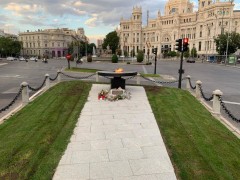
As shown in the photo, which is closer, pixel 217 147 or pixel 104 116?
pixel 217 147

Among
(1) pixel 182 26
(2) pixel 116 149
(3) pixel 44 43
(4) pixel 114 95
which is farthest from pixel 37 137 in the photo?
(1) pixel 182 26

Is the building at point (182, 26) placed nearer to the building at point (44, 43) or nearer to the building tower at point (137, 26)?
the building tower at point (137, 26)

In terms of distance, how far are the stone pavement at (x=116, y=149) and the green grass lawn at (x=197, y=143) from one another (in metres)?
0.30

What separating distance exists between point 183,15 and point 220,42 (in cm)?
7009

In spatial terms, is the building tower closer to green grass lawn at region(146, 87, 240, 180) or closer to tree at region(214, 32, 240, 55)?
tree at region(214, 32, 240, 55)

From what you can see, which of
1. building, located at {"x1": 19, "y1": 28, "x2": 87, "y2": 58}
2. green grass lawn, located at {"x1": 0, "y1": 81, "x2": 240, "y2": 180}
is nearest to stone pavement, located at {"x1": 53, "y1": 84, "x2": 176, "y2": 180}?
green grass lawn, located at {"x1": 0, "y1": 81, "x2": 240, "y2": 180}

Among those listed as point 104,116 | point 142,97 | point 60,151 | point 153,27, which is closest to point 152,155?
point 60,151

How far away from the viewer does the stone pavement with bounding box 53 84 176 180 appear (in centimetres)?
474

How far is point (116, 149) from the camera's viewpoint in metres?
5.82

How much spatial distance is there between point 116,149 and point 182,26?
124m

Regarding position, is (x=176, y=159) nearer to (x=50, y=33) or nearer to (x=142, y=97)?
(x=142, y=97)

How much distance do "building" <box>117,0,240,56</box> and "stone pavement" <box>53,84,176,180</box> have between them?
72001 mm

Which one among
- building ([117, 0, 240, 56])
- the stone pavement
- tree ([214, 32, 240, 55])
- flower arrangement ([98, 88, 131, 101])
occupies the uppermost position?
building ([117, 0, 240, 56])

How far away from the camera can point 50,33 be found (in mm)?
120812
